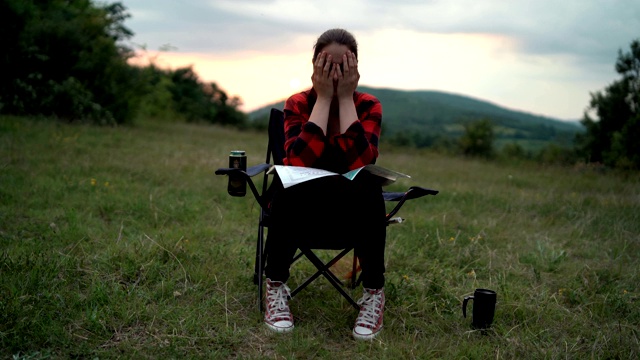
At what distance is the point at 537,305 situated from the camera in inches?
122

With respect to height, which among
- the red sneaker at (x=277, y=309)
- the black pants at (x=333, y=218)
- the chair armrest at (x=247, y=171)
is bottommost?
the red sneaker at (x=277, y=309)

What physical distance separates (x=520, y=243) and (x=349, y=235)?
232cm

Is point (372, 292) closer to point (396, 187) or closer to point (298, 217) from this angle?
point (298, 217)

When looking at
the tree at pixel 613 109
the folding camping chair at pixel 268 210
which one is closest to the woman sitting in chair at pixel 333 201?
the folding camping chair at pixel 268 210

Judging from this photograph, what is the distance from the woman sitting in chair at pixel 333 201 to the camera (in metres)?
2.63

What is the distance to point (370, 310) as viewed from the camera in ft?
8.91

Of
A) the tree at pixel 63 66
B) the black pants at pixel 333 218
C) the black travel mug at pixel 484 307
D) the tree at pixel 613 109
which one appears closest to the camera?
the black pants at pixel 333 218

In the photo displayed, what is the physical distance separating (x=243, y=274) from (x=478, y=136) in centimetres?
2270

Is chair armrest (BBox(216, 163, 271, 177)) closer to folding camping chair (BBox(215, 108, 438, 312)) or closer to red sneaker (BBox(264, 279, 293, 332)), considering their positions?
folding camping chair (BBox(215, 108, 438, 312))

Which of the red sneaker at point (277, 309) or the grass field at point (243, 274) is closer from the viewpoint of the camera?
the grass field at point (243, 274)

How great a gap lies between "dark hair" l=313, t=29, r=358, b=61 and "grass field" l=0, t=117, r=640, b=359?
138 cm

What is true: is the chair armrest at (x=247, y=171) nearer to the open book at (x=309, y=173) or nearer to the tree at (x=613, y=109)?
the open book at (x=309, y=173)

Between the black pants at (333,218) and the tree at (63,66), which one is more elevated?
the tree at (63,66)

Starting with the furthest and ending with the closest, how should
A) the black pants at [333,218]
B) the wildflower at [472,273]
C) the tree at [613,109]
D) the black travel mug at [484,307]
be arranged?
the tree at [613,109] < the wildflower at [472,273] < the black travel mug at [484,307] < the black pants at [333,218]
